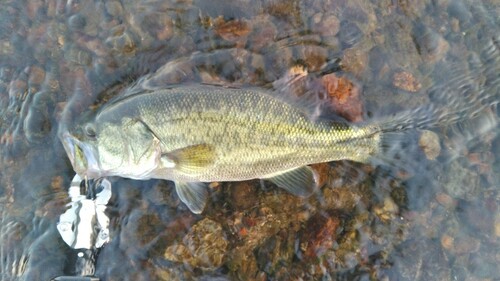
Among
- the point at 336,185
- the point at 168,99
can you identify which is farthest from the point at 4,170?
the point at 336,185

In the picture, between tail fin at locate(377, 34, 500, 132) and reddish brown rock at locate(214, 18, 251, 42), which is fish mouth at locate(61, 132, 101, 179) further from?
tail fin at locate(377, 34, 500, 132)

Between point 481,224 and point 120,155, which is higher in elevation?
point 120,155

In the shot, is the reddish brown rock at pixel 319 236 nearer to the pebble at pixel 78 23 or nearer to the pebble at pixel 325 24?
the pebble at pixel 325 24

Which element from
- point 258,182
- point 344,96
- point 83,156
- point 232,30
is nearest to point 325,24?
point 344,96

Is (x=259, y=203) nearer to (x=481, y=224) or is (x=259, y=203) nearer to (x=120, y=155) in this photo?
(x=120, y=155)

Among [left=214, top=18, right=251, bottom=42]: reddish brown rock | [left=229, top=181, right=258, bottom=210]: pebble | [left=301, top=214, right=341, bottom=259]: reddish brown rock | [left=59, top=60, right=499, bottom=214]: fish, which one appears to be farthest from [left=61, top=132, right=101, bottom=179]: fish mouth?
[left=301, top=214, right=341, bottom=259]: reddish brown rock

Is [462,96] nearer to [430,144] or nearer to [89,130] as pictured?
[430,144]

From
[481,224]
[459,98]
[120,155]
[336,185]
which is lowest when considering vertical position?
[481,224]
